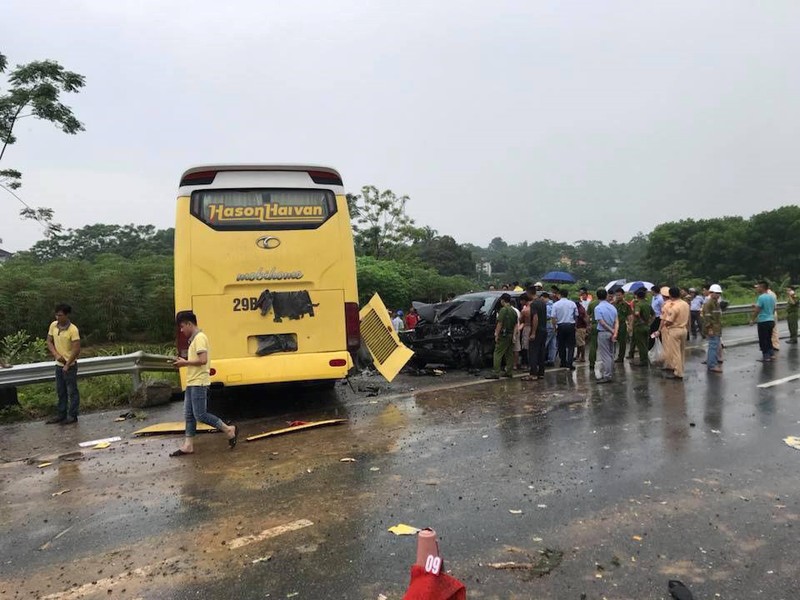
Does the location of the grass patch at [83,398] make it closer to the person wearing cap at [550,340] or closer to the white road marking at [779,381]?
the person wearing cap at [550,340]

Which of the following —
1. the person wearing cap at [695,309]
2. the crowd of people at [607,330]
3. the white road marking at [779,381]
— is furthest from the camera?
the person wearing cap at [695,309]

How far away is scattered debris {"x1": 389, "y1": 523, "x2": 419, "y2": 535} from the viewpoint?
4.05m

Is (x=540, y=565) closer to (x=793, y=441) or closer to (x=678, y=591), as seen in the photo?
(x=678, y=591)

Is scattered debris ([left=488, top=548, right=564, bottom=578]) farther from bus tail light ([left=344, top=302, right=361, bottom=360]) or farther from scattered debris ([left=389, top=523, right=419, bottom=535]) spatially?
bus tail light ([left=344, top=302, right=361, bottom=360])

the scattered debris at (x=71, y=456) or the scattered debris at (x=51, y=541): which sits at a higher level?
the scattered debris at (x=51, y=541)

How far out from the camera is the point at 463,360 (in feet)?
38.4

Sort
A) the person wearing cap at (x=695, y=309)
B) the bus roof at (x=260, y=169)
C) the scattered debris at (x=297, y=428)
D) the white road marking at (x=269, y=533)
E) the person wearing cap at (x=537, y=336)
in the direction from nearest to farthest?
the white road marking at (x=269, y=533) → the scattered debris at (x=297, y=428) → the bus roof at (x=260, y=169) → the person wearing cap at (x=537, y=336) → the person wearing cap at (x=695, y=309)

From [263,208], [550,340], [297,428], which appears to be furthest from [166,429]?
[550,340]

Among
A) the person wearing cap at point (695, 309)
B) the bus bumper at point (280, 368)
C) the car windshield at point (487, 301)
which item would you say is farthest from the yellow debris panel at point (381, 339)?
the person wearing cap at point (695, 309)

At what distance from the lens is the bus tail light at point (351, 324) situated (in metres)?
7.76

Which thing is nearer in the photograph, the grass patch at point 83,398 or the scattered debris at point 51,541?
the scattered debris at point 51,541

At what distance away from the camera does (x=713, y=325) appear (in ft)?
34.2

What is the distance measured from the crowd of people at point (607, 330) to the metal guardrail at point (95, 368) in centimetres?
610

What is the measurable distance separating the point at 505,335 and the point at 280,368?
4693 millimetres
